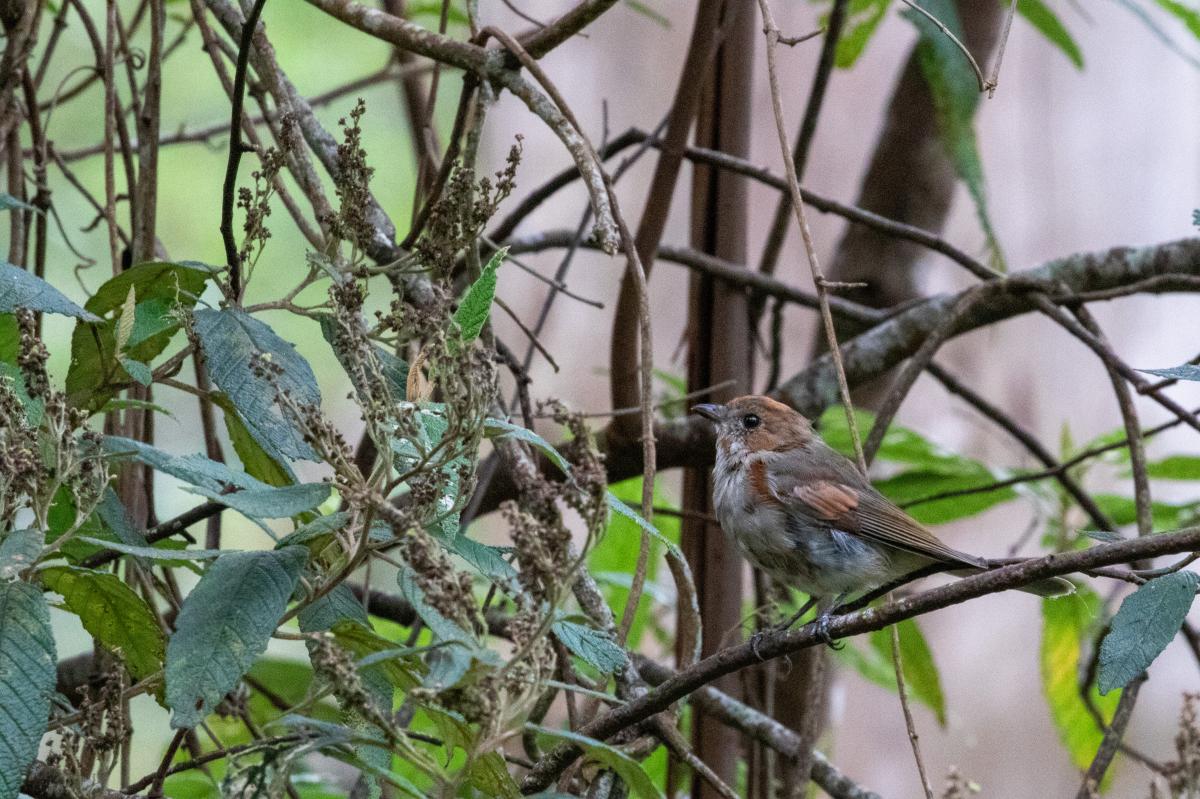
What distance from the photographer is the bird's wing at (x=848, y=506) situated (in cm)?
281

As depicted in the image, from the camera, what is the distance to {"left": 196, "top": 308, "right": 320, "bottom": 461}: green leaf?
1.65 metres

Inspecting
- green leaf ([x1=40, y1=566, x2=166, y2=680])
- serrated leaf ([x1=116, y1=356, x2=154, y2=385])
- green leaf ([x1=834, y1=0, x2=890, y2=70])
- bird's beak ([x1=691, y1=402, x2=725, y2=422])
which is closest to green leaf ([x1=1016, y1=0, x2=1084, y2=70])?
green leaf ([x1=834, y1=0, x2=890, y2=70])

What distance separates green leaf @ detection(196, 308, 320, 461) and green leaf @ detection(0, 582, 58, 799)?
13.7 inches

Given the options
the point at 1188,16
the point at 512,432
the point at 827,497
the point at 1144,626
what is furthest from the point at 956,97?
the point at 512,432

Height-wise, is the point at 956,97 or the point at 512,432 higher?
the point at 956,97

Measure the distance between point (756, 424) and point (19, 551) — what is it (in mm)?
2195

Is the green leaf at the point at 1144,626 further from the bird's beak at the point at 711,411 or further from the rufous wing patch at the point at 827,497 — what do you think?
the bird's beak at the point at 711,411

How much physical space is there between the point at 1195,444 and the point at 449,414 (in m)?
9.65

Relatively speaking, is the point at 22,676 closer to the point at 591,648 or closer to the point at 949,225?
the point at 591,648

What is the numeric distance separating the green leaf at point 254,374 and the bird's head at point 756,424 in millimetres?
1658

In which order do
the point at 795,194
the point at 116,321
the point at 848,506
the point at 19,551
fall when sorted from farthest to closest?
the point at 848,506
the point at 795,194
the point at 116,321
the point at 19,551

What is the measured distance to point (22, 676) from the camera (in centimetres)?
139

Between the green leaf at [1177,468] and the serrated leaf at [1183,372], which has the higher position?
the green leaf at [1177,468]

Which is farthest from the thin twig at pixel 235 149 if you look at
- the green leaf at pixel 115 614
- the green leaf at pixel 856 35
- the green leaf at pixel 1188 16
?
the green leaf at pixel 1188 16
